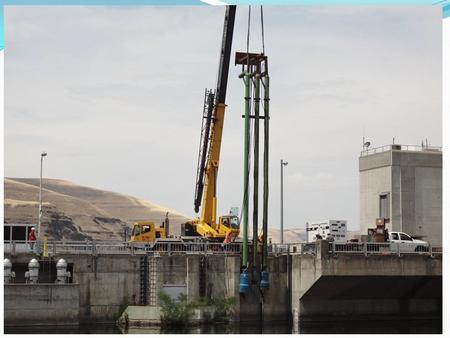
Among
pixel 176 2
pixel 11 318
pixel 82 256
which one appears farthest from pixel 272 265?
pixel 176 2

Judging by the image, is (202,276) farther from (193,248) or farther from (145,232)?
(145,232)

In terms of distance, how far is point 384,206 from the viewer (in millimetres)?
48594

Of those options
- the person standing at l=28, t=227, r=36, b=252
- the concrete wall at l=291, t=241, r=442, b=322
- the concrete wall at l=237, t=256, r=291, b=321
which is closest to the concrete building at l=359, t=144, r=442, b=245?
the concrete wall at l=291, t=241, r=442, b=322

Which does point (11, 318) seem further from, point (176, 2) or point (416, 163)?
point (416, 163)

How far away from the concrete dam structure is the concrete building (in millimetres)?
9285

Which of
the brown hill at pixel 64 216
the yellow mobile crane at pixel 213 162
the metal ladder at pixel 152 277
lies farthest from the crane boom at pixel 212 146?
the brown hill at pixel 64 216

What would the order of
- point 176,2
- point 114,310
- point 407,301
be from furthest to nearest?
point 407,301 → point 114,310 → point 176,2

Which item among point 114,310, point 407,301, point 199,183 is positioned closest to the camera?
point 114,310

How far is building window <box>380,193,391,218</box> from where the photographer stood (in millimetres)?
48159

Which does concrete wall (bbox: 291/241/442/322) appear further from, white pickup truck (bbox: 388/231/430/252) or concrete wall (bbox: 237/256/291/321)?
white pickup truck (bbox: 388/231/430/252)

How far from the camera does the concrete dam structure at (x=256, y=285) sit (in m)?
36.4

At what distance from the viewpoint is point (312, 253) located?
3722 centimetres

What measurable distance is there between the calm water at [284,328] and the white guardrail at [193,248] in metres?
3.02

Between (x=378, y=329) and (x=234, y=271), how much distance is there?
21.7 feet
